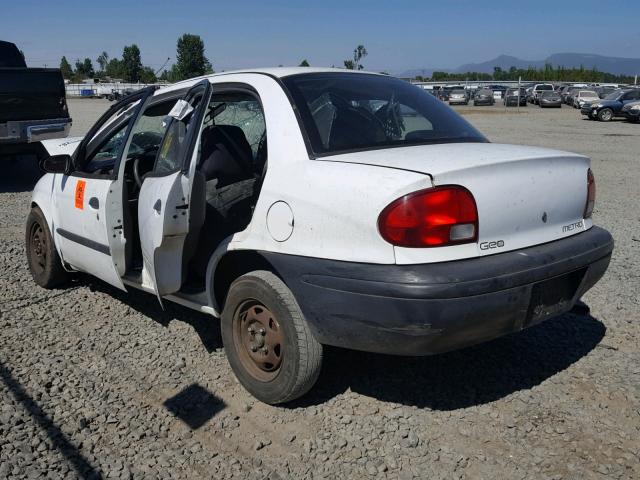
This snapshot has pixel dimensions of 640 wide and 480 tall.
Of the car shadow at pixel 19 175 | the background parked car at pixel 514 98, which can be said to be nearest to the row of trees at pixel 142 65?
the background parked car at pixel 514 98

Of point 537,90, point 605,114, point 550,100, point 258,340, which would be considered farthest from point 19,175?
point 537,90

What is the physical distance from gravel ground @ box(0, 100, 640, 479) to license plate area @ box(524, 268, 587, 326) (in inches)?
21.0

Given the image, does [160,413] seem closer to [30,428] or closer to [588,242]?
[30,428]

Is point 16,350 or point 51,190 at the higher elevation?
point 51,190

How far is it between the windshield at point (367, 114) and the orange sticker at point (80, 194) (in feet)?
5.69

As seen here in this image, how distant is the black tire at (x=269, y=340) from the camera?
3033mm

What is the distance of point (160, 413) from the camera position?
10.7 feet

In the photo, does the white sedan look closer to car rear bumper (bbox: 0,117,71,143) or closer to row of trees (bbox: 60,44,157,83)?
car rear bumper (bbox: 0,117,71,143)

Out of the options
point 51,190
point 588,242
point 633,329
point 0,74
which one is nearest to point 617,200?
point 633,329

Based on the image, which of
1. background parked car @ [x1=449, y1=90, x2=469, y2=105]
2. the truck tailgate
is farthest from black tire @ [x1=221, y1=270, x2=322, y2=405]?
background parked car @ [x1=449, y1=90, x2=469, y2=105]

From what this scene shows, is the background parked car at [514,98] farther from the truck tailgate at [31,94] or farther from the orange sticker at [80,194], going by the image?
the orange sticker at [80,194]

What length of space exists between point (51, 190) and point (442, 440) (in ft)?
11.6

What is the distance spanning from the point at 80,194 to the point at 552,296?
3.12 m

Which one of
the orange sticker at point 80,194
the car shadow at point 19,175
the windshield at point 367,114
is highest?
the windshield at point 367,114
